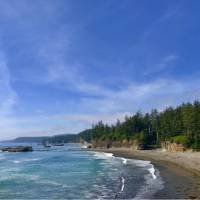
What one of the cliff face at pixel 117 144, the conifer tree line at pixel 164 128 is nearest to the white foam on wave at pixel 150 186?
the conifer tree line at pixel 164 128

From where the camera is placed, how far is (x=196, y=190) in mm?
42812

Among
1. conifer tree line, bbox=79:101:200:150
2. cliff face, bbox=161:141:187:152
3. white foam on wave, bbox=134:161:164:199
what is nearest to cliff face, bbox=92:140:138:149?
conifer tree line, bbox=79:101:200:150

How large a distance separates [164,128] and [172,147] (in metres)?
19.1

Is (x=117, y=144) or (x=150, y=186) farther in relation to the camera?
(x=117, y=144)

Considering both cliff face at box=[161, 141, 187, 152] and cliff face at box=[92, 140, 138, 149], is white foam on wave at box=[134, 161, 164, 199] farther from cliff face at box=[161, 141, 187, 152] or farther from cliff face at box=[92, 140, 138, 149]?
cliff face at box=[92, 140, 138, 149]

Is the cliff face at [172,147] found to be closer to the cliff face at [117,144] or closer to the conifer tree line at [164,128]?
the conifer tree line at [164,128]

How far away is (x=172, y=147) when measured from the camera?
12019 centimetres

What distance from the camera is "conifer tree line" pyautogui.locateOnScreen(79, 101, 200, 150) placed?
106438mm

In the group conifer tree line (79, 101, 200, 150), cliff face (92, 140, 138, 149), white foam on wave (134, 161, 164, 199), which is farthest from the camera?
cliff face (92, 140, 138, 149)

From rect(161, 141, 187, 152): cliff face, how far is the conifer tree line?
4.05 feet

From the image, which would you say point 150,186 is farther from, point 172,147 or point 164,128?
point 164,128

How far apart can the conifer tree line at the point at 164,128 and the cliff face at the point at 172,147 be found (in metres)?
1.23

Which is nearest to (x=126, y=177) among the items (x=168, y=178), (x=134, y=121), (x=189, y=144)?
(x=168, y=178)

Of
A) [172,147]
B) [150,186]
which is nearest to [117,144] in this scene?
[172,147]
